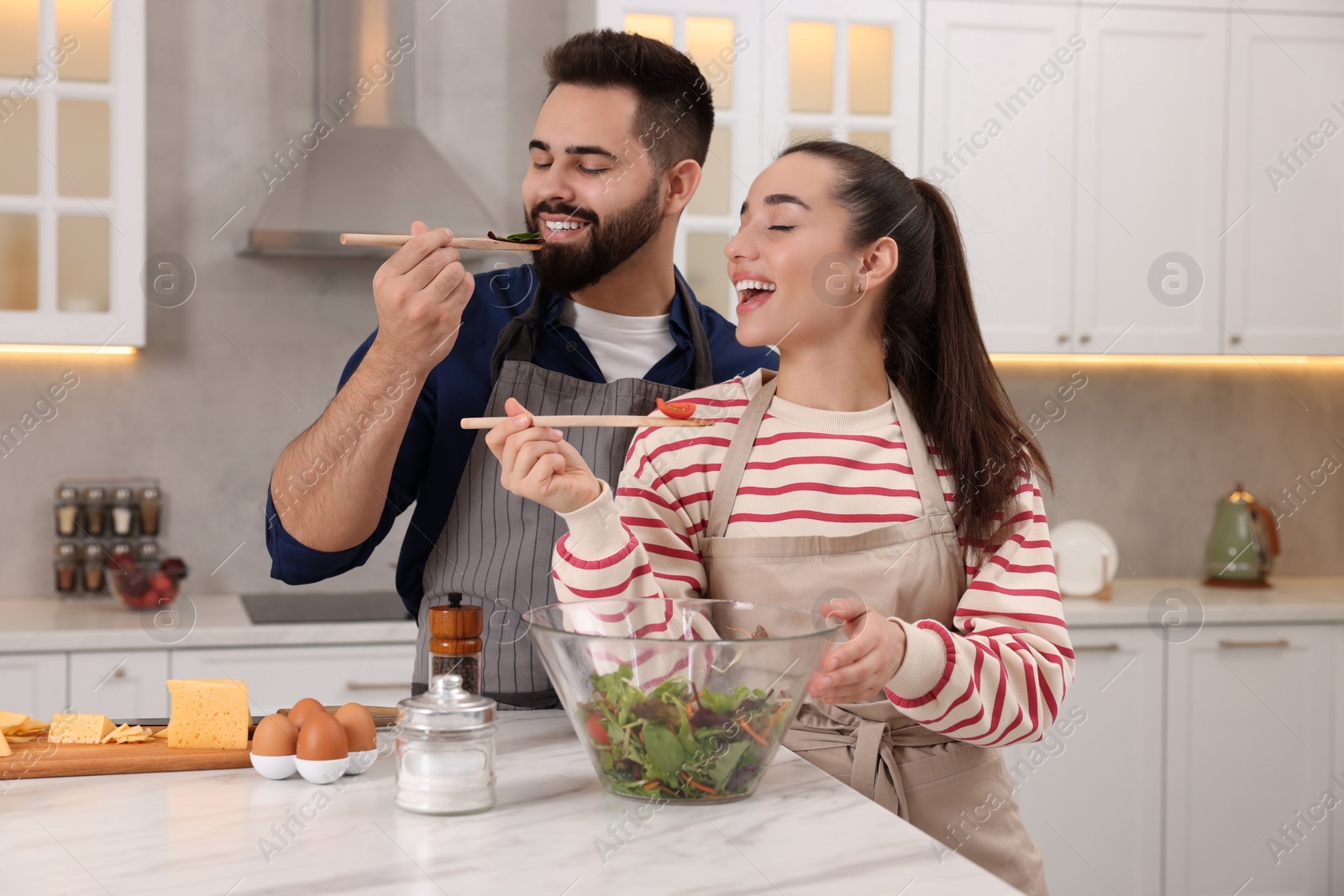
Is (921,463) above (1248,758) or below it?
above

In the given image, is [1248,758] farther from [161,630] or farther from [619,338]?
[161,630]

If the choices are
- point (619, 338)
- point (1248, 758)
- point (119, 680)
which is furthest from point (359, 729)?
point (1248, 758)

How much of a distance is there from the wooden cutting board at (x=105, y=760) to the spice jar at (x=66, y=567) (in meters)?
2.00

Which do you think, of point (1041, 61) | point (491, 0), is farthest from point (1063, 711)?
point (491, 0)

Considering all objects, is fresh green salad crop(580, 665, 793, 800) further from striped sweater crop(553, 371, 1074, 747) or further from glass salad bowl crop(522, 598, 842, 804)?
striped sweater crop(553, 371, 1074, 747)

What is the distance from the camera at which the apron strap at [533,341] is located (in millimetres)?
1588

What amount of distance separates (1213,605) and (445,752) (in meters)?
2.53

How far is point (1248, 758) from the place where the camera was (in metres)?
2.94

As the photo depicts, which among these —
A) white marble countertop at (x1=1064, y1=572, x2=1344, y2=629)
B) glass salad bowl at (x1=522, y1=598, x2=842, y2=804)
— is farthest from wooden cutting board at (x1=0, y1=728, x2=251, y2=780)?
white marble countertop at (x1=1064, y1=572, x2=1344, y2=629)

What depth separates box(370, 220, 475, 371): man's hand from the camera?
1409mm

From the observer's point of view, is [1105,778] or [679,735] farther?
[1105,778]

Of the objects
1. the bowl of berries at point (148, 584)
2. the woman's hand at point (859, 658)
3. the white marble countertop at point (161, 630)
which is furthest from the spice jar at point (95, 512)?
the woman's hand at point (859, 658)

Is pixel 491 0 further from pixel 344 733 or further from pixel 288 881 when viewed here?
pixel 288 881

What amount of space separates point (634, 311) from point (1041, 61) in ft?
5.72
